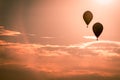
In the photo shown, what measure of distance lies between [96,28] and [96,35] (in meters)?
1.61

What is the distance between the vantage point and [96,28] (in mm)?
199375

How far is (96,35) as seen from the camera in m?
200
